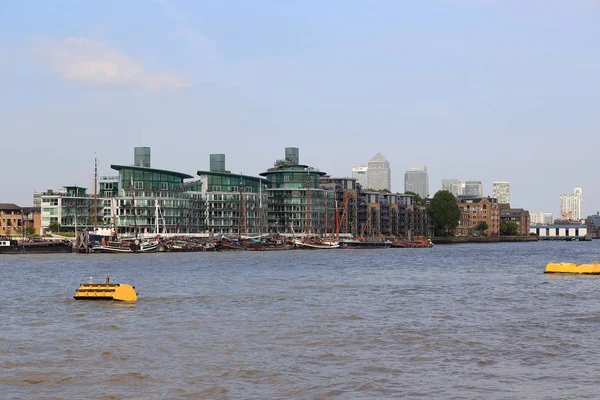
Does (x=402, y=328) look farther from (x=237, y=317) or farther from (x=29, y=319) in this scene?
(x=29, y=319)

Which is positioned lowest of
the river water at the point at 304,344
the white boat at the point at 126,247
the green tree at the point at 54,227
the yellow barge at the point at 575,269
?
the river water at the point at 304,344

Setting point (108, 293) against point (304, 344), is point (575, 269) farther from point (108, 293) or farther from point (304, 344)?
point (304, 344)

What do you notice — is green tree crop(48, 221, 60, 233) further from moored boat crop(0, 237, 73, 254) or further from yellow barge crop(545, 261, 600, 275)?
yellow barge crop(545, 261, 600, 275)

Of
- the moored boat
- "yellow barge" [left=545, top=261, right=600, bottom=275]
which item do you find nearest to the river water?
"yellow barge" [left=545, top=261, right=600, bottom=275]

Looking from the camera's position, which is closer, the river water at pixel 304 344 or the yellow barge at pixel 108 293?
the river water at pixel 304 344

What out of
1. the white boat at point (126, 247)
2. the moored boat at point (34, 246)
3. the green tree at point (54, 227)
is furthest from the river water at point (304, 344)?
the green tree at point (54, 227)

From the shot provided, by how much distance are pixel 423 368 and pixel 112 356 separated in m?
12.2

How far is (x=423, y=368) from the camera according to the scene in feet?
96.7

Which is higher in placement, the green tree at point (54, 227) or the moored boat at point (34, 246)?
the green tree at point (54, 227)

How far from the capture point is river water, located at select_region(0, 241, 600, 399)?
26.5 m

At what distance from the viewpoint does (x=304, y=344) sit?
115 feet

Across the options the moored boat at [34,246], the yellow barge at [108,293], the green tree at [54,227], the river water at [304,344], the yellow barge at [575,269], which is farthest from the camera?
the green tree at [54,227]

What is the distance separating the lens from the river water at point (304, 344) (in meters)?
26.5

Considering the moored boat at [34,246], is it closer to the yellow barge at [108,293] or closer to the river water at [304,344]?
the river water at [304,344]
